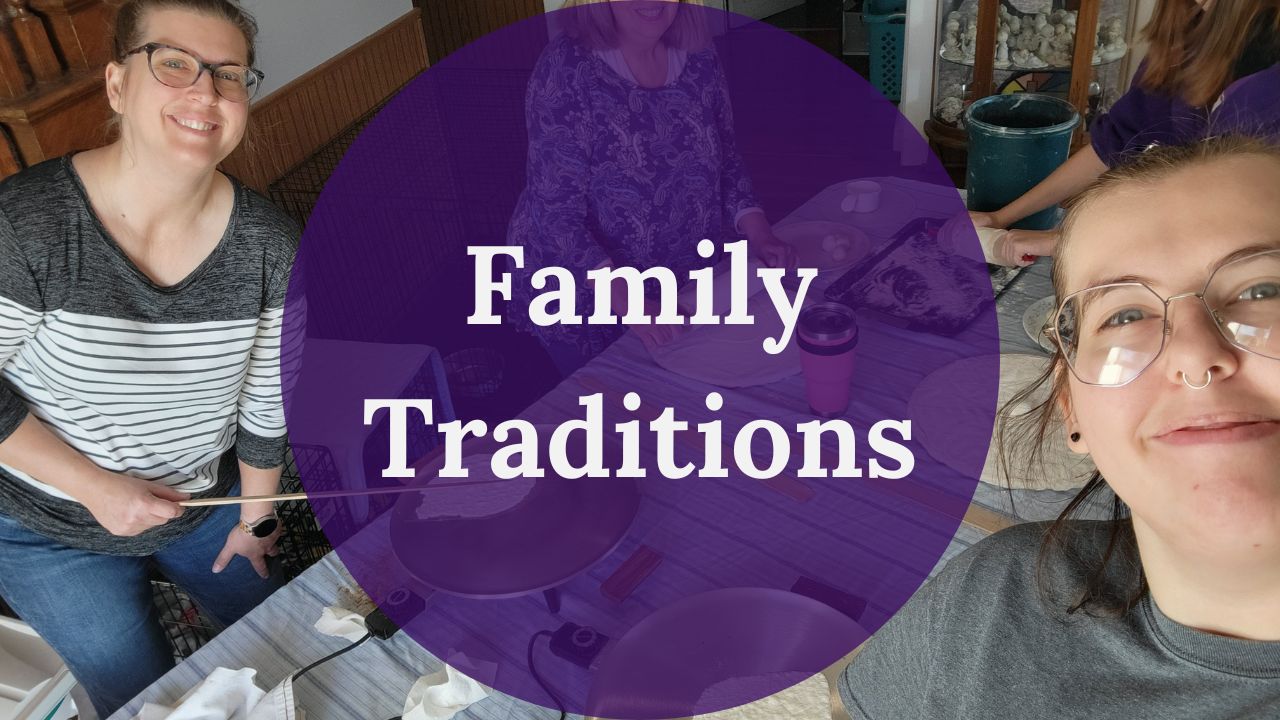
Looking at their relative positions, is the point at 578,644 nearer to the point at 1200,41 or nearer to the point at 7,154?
the point at 1200,41

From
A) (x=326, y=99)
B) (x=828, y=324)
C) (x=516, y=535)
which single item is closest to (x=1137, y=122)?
(x=828, y=324)

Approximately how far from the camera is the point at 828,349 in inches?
49.1

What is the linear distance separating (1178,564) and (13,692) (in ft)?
5.53

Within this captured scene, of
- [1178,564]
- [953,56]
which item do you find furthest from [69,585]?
[953,56]

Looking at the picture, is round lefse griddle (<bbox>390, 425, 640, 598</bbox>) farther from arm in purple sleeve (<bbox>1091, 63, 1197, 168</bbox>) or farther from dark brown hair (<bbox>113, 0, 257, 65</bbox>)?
arm in purple sleeve (<bbox>1091, 63, 1197, 168</bbox>)

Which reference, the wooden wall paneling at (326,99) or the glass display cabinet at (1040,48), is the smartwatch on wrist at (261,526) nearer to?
the wooden wall paneling at (326,99)

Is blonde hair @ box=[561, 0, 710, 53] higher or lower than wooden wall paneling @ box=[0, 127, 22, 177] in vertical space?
higher

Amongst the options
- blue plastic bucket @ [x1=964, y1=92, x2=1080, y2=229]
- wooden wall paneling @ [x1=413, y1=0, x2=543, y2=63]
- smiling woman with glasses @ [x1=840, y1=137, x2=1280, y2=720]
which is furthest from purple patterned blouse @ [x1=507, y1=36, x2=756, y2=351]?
wooden wall paneling @ [x1=413, y1=0, x2=543, y2=63]

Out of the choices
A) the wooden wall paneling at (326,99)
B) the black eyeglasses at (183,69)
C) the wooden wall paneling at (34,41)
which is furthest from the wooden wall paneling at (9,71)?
the black eyeglasses at (183,69)

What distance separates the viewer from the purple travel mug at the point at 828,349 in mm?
1243

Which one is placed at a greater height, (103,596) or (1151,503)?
(1151,503)

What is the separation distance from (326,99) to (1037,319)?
8.55 ft
